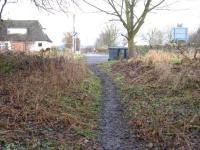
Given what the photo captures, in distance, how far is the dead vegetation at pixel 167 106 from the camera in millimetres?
8406

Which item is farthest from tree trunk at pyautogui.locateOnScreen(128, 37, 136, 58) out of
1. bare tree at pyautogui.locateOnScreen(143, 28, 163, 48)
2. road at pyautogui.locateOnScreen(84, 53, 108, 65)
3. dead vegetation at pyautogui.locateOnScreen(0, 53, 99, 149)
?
bare tree at pyautogui.locateOnScreen(143, 28, 163, 48)

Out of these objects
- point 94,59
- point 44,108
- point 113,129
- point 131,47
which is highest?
point 131,47

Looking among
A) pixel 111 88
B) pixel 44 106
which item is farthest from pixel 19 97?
pixel 111 88

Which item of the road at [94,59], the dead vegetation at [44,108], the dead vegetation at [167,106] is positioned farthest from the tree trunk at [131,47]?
the dead vegetation at [44,108]

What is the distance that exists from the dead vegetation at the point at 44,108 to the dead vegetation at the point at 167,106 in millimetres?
1264

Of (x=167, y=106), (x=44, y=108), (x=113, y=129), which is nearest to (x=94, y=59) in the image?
(x=167, y=106)

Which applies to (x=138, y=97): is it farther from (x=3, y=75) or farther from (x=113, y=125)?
(x=3, y=75)

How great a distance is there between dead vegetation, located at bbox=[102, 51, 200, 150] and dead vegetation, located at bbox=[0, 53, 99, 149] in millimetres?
1264

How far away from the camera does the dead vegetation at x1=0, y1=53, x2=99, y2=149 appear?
317 inches

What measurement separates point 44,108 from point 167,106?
359cm

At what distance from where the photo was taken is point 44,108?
1001cm

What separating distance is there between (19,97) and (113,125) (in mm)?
2741

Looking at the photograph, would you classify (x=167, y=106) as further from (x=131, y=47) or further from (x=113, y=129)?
(x=131, y=47)

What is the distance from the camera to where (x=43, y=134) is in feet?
27.3
